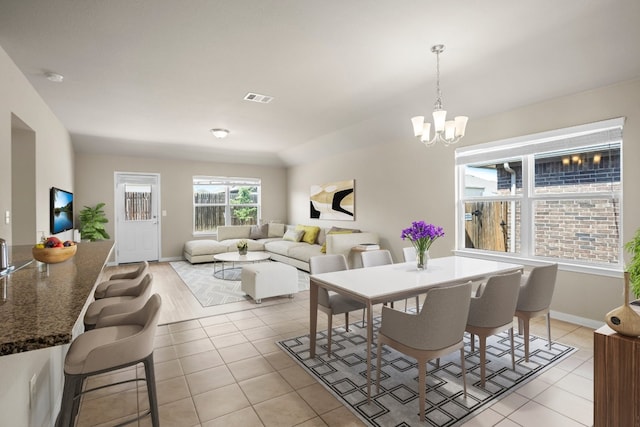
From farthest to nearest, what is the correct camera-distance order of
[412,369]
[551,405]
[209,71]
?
[209,71] < [412,369] < [551,405]

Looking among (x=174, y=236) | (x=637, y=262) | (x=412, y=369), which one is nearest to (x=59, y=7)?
(x=412, y=369)

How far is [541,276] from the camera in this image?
8.86ft

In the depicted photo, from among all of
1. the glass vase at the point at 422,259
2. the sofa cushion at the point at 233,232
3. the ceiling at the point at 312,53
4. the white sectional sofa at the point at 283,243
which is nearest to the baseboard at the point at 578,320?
the glass vase at the point at 422,259

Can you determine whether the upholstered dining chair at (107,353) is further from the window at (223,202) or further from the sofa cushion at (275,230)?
the window at (223,202)

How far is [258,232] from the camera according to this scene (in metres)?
8.30

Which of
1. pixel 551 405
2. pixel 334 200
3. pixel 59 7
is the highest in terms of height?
pixel 59 7

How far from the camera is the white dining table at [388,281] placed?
89.2 inches

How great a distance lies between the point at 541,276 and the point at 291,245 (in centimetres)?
494

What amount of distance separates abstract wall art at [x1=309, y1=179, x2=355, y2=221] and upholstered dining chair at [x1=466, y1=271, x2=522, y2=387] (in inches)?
168

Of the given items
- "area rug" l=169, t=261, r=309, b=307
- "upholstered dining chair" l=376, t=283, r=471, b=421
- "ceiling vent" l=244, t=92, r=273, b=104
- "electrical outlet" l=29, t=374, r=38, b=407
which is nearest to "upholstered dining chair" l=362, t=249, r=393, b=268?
"upholstered dining chair" l=376, t=283, r=471, b=421

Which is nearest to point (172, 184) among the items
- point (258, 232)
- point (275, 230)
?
point (258, 232)

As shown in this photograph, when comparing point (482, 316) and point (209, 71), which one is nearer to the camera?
point (482, 316)

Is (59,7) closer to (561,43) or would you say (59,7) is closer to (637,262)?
(561,43)

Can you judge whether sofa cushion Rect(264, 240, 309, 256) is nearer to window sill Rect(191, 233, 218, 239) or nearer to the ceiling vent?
window sill Rect(191, 233, 218, 239)
